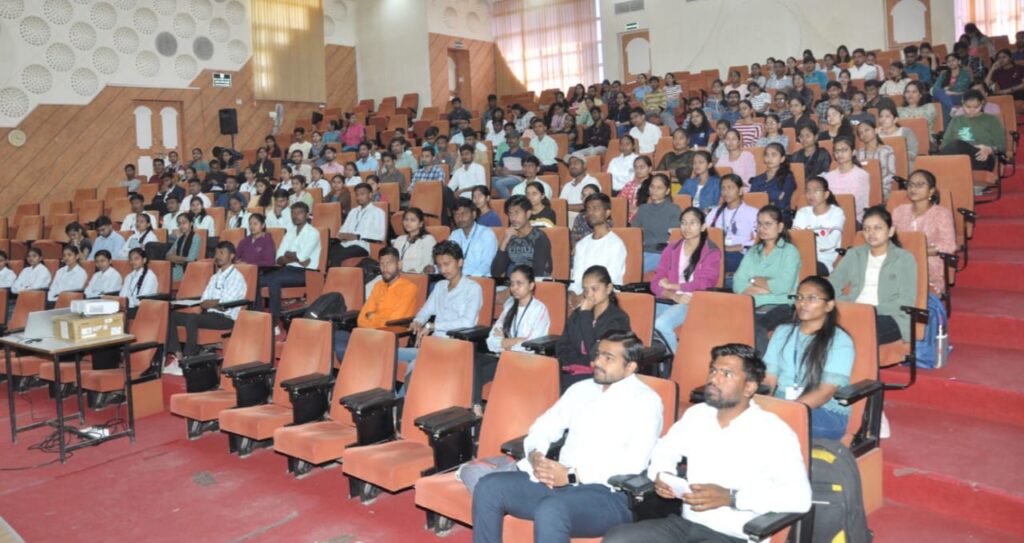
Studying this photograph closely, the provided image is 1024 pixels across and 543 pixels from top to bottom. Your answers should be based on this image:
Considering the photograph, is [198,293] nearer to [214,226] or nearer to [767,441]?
[214,226]

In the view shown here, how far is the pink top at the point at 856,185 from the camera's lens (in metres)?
5.41

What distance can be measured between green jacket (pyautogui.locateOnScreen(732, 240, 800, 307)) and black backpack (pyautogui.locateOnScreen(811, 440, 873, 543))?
1.72 metres

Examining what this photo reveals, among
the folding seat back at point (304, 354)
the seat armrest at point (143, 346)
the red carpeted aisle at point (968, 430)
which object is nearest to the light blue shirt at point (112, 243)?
the seat armrest at point (143, 346)

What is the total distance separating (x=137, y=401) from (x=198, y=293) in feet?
4.00

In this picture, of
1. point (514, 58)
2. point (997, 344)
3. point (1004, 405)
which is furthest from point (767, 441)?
point (514, 58)

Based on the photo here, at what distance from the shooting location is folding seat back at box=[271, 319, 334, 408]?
14.2ft

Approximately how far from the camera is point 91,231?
9.42 metres

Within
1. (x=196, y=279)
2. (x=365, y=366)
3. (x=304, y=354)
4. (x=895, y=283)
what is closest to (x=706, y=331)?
(x=895, y=283)

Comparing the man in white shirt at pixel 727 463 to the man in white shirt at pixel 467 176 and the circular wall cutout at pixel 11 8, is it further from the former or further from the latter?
the circular wall cutout at pixel 11 8

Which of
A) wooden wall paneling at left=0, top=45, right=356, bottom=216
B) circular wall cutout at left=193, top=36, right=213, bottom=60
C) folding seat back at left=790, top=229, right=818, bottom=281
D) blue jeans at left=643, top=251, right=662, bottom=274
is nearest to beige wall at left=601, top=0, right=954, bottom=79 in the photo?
wooden wall paneling at left=0, top=45, right=356, bottom=216

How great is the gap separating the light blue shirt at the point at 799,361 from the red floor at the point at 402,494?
A: 459 millimetres

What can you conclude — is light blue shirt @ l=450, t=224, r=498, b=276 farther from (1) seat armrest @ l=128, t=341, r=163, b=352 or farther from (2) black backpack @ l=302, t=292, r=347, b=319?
(1) seat armrest @ l=128, t=341, r=163, b=352

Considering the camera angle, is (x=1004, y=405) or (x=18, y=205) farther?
(x=18, y=205)

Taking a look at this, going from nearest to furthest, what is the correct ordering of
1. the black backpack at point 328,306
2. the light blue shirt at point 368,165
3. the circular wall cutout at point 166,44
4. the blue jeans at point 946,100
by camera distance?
the black backpack at point 328,306
the blue jeans at point 946,100
the light blue shirt at point 368,165
the circular wall cutout at point 166,44
